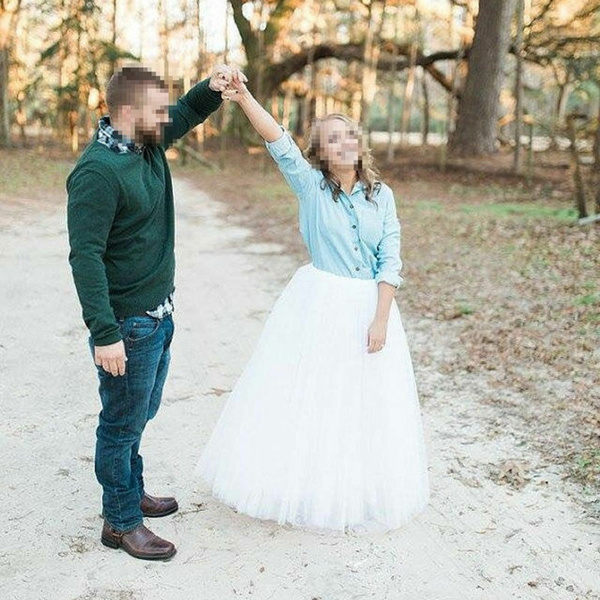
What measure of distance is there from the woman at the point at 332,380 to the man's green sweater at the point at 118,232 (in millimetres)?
582

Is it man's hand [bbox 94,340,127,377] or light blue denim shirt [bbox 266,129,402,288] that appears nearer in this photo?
man's hand [bbox 94,340,127,377]

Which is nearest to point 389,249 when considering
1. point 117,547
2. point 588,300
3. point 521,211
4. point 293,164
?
point 293,164

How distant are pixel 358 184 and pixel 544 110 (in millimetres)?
33763

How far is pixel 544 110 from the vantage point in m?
34.0

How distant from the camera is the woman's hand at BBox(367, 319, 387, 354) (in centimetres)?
313

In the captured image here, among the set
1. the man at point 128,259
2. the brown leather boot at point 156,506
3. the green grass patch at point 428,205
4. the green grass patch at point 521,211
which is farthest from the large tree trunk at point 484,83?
the brown leather boot at point 156,506

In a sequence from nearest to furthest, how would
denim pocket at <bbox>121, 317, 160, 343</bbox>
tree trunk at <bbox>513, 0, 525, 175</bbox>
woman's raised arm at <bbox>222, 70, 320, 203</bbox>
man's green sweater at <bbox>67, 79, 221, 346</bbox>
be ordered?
man's green sweater at <bbox>67, 79, 221, 346</bbox> < denim pocket at <bbox>121, 317, 160, 343</bbox> < woman's raised arm at <bbox>222, 70, 320, 203</bbox> < tree trunk at <bbox>513, 0, 525, 175</bbox>

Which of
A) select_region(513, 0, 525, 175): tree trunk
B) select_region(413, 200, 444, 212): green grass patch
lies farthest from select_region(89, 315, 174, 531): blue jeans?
select_region(513, 0, 525, 175): tree trunk

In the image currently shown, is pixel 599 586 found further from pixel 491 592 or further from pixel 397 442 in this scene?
pixel 397 442

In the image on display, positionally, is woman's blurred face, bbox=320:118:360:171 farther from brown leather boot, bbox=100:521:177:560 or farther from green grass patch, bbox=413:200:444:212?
green grass patch, bbox=413:200:444:212

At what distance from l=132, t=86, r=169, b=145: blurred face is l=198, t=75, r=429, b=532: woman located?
60 centimetres

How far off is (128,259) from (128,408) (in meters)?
0.60

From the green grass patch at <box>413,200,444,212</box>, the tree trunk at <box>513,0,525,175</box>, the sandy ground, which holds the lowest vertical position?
the sandy ground

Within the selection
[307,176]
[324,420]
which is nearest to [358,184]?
[307,176]
